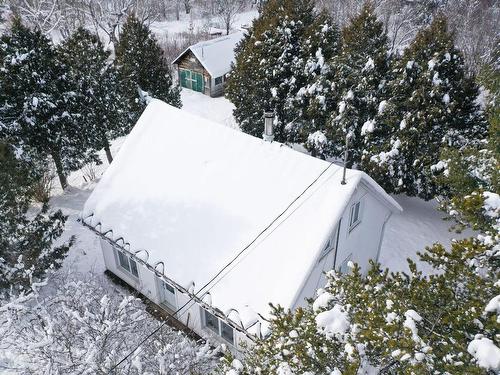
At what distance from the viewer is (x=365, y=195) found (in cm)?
1481

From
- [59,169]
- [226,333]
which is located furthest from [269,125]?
[59,169]

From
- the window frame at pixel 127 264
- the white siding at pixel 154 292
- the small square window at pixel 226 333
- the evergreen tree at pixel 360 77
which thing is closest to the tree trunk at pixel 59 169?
the white siding at pixel 154 292

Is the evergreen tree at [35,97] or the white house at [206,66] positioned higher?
the evergreen tree at [35,97]

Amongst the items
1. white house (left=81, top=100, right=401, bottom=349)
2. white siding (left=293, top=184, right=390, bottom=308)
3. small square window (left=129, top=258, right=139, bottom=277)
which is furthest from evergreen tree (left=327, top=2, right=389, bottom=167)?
small square window (left=129, top=258, right=139, bottom=277)

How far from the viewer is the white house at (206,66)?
133 ft

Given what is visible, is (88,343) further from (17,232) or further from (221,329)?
(17,232)

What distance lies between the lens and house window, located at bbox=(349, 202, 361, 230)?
47.3ft

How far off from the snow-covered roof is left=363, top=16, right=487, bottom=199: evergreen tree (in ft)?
75.6

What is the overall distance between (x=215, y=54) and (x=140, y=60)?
1719 centimetres

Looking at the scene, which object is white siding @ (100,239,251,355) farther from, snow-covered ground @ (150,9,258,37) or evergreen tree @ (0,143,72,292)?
snow-covered ground @ (150,9,258,37)

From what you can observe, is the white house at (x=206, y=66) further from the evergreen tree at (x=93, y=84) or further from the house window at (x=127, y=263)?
the house window at (x=127, y=263)

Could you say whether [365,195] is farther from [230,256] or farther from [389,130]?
[389,130]

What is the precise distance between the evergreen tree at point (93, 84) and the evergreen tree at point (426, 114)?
14.8 metres

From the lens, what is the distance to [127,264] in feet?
54.0
